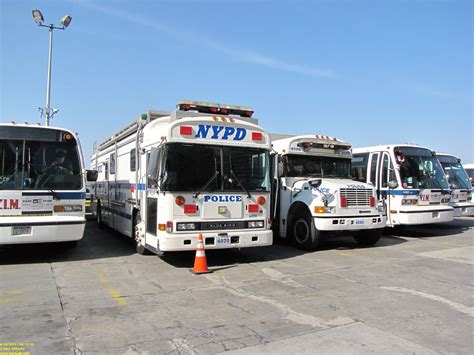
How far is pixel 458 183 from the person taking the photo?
16.2 metres

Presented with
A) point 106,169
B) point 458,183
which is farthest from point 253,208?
Answer: point 458,183

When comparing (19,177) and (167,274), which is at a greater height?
(19,177)

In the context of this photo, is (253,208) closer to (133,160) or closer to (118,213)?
(133,160)

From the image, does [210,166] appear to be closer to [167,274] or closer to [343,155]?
[167,274]

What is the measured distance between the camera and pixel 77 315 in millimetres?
5414

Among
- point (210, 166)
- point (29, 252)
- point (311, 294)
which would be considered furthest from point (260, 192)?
point (29, 252)

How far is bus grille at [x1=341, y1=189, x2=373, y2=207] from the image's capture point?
10.2 m

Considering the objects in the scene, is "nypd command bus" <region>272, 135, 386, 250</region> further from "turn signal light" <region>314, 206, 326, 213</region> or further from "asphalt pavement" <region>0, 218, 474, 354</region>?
"asphalt pavement" <region>0, 218, 474, 354</region>

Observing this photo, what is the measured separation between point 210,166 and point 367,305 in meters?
3.94

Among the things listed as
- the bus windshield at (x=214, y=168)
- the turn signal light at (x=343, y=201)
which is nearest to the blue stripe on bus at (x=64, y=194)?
the bus windshield at (x=214, y=168)

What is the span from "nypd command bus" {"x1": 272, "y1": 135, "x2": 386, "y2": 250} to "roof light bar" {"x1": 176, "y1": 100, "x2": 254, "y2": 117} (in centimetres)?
205

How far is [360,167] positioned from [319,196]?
167 inches

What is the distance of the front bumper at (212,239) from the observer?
7.86 meters

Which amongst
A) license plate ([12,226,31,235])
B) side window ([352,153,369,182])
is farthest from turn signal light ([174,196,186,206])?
side window ([352,153,369,182])
